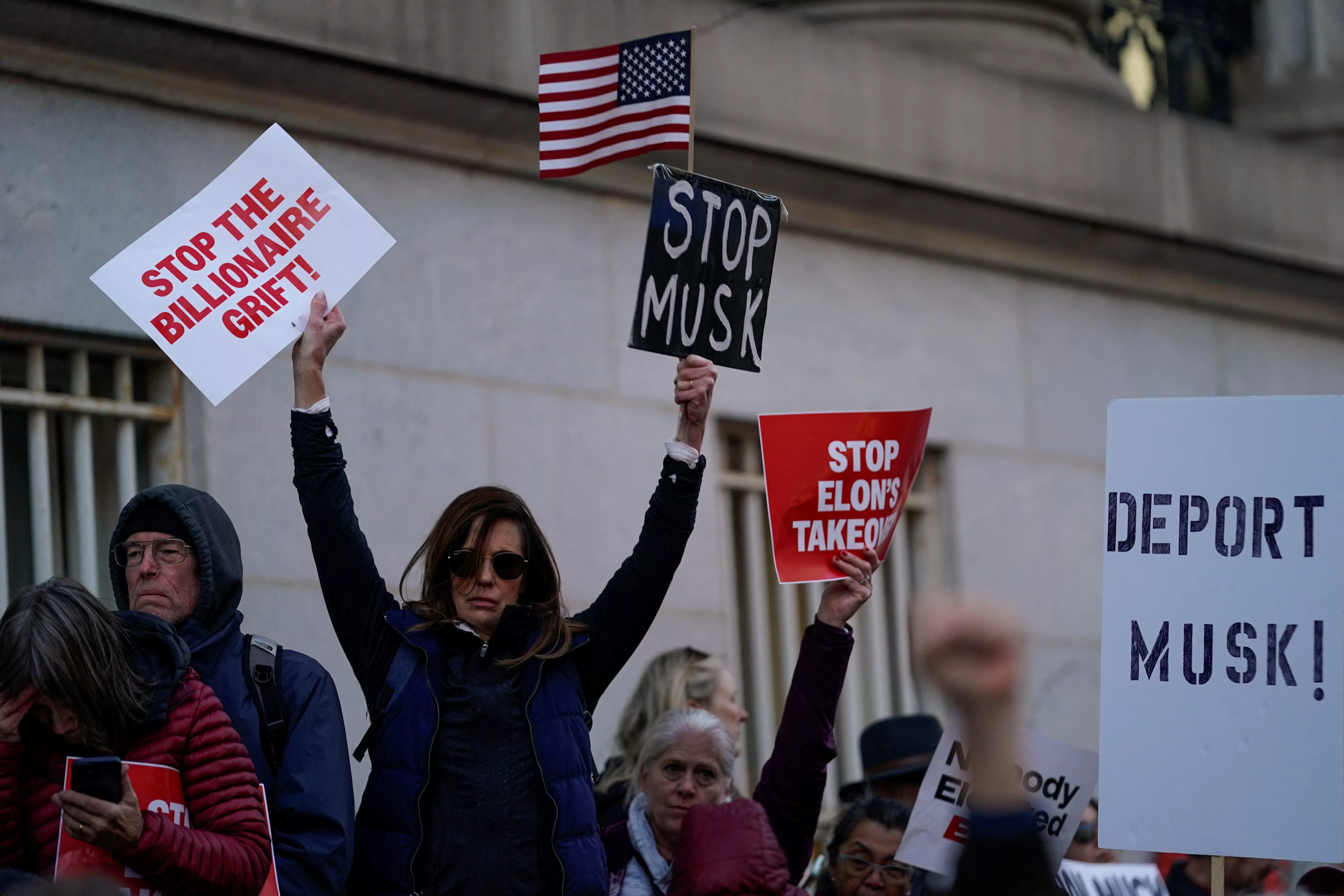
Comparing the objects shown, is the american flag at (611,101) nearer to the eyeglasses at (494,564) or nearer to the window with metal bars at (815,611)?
the eyeglasses at (494,564)

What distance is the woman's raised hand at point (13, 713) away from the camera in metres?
4.55

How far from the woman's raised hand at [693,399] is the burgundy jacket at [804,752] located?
666 mm

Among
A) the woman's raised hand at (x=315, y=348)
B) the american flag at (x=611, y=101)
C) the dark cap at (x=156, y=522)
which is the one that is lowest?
the dark cap at (x=156, y=522)

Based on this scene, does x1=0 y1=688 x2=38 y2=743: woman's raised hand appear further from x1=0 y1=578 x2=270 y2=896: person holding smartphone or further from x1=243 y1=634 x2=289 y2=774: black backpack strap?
x1=243 y1=634 x2=289 y2=774: black backpack strap

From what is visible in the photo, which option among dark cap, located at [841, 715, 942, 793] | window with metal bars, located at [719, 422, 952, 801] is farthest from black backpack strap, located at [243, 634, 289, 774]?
window with metal bars, located at [719, 422, 952, 801]

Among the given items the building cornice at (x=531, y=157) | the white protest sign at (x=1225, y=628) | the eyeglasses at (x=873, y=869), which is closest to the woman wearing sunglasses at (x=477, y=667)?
the white protest sign at (x=1225, y=628)

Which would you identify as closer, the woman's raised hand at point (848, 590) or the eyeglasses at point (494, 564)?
the eyeglasses at point (494, 564)

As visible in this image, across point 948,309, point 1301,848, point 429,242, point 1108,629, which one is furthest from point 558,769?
point 948,309

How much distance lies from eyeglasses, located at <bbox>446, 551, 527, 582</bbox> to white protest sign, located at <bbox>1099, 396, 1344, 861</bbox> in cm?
151

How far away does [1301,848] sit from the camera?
5301 mm

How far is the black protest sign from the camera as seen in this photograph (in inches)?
229

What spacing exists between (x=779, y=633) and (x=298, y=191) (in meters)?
4.27

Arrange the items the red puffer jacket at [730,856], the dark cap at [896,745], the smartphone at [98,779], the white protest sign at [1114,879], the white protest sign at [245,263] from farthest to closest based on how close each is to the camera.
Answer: the dark cap at [896,745] < the white protest sign at [1114,879] < the white protest sign at [245,263] < the red puffer jacket at [730,856] < the smartphone at [98,779]

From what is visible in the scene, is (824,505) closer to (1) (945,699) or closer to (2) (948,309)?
(1) (945,699)
